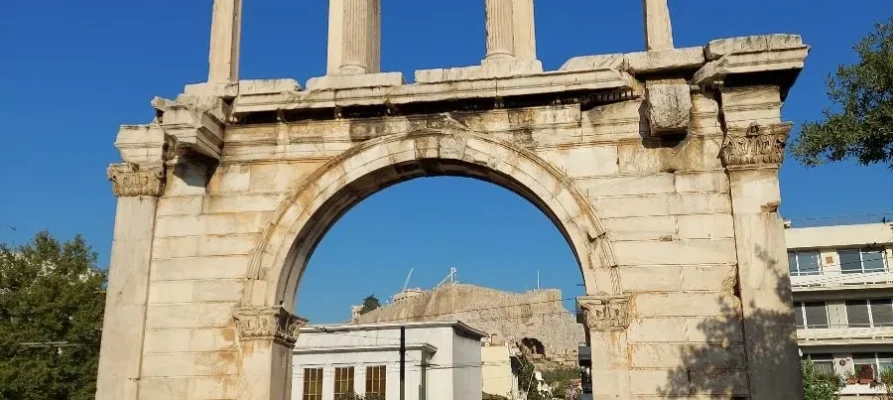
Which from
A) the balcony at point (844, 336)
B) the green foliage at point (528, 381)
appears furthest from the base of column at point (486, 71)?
the green foliage at point (528, 381)

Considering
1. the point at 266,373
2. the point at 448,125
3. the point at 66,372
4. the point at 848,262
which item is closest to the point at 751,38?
the point at 448,125

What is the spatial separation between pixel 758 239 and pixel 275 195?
6.18 metres

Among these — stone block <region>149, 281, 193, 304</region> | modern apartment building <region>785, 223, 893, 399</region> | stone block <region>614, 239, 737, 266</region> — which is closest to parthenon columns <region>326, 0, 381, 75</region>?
stone block <region>149, 281, 193, 304</region>

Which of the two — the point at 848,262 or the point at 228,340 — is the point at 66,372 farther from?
the point at 848,262

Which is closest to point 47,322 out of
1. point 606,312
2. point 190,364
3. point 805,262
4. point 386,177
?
point 190,364

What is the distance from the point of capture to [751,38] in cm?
976

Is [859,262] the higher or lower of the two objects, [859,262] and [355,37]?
the higher

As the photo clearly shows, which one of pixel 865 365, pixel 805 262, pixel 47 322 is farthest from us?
pixel 805 262

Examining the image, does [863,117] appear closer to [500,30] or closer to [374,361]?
[500,30]

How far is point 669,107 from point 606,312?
2569 millimetres

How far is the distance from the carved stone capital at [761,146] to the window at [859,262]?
26.0 m

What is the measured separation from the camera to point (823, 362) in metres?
31.8

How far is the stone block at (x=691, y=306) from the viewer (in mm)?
9422

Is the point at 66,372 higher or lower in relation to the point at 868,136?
lower
